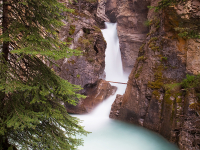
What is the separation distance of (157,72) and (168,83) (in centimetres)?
103

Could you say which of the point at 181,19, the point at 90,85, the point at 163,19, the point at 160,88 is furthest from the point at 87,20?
the point at 160,88

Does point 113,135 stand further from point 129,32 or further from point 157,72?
point 129,32

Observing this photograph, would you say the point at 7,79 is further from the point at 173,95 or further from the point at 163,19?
the point at 163,19

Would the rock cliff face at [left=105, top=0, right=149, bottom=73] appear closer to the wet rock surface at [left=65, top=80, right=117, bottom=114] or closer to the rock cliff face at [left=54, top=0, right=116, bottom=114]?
the rock cliff face at [left=54, top=0, right=116, bottom=114]

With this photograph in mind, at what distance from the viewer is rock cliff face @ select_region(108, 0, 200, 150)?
683 cm

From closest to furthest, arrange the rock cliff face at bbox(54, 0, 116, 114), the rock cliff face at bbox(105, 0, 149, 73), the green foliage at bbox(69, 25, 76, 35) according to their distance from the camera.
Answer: the rock cliff face at bbox(54, 0, 116, 114) → the green foliage at bbox(69, 25, 76, 35) → the rock cliff face at bbox(105, 0, 149, 73)

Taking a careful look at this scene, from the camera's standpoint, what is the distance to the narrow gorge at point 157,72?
689 centimetres

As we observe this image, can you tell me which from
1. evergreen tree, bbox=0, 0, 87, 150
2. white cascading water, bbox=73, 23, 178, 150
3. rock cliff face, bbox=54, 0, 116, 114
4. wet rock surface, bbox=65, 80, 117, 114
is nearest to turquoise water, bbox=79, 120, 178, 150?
white cascading water, bbox=73, 23, 178, 150

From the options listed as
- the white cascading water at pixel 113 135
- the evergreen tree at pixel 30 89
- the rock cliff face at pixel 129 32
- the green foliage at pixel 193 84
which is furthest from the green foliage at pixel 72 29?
the green foliage at pixel 193 84

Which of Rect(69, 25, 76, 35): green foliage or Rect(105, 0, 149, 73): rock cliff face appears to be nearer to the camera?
Rect(69, 25, 76, 35): green foliage

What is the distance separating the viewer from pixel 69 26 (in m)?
14.8

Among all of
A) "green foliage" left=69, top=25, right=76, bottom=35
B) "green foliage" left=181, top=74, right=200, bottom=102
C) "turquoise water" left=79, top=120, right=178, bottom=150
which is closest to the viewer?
"green foliage" left=181, top=74, right=200, bottom=102

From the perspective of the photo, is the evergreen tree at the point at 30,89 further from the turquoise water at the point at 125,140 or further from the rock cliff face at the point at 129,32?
the rock cliff face at the point at 129,32

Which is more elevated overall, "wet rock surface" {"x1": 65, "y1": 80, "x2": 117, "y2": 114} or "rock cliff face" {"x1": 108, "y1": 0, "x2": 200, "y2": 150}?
"rock cliff face" {"x1": 108, "y1": 0, "x2": 200, "y2": 150}
